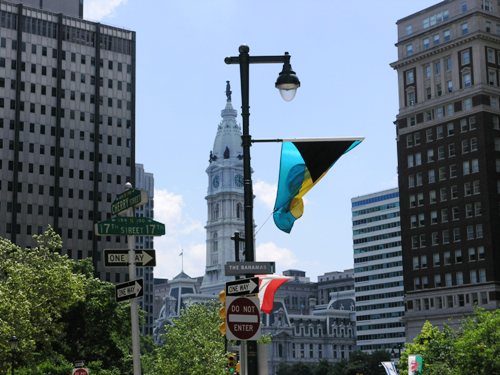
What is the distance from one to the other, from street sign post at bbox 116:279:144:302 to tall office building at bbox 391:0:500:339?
105 metres

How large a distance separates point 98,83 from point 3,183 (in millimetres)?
25564

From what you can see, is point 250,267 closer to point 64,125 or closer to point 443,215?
point 443,215

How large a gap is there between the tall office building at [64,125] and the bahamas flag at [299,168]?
13200 centimetres

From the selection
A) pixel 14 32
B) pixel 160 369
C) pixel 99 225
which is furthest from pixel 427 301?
pixel 99 225

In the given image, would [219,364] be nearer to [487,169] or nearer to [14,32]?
[487,169]

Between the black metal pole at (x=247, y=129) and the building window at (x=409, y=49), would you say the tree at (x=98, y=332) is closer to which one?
the black metal pole at (x=247, y=129)

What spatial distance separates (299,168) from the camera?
23641 millimetres

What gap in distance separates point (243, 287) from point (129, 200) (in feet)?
12.3

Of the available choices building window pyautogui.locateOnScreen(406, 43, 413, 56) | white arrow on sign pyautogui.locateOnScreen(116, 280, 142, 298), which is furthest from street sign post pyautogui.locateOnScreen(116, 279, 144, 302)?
building window pyautogui.locateOnScreen(406, 43, 413, 56)

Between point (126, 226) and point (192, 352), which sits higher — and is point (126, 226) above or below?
above

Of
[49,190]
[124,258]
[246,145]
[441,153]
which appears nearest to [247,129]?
[246,145]

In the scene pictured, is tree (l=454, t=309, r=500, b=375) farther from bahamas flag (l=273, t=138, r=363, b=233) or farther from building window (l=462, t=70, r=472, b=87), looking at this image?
building window (l=462, t=70, r=472, b=87)

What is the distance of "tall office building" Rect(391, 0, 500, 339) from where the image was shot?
124 metres

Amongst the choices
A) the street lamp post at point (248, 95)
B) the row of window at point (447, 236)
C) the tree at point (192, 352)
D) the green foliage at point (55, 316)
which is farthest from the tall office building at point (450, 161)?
the street lamp post at point (248, 95)
